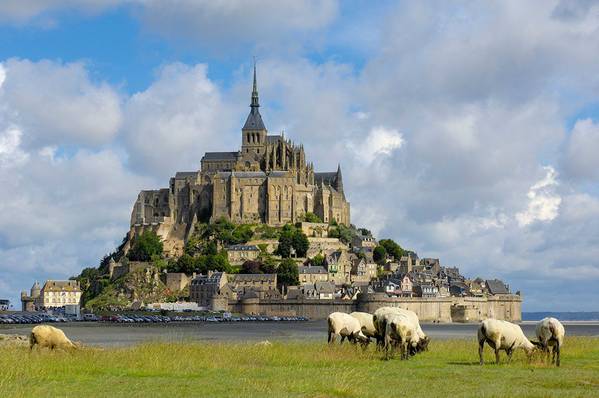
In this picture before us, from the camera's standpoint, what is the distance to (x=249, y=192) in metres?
150

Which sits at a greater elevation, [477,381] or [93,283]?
[93,283]

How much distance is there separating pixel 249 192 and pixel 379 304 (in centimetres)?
3691

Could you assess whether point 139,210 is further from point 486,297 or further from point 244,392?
point 244,392

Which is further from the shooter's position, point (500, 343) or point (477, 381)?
point (500, 343)

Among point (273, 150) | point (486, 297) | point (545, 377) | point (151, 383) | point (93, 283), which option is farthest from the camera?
point (273, 150)

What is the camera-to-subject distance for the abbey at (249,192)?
489 feet

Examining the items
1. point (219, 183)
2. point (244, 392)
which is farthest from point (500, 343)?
point (219, 183)

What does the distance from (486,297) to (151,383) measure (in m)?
117

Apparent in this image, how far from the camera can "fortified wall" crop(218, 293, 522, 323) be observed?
399 feet

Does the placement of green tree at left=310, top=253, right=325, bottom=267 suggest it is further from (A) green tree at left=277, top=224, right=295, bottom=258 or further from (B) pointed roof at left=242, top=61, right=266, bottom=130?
(B) pointed roof at left=242, top=61, right=266, bottom=130

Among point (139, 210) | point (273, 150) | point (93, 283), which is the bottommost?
point (93, 283)

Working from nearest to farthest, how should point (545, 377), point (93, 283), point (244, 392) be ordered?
point (244, 392) < point (545, 377) < point (93, 283)

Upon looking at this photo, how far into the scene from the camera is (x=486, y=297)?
135125 mm

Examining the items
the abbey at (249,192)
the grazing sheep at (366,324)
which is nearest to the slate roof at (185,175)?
the abbey at (249,192)
